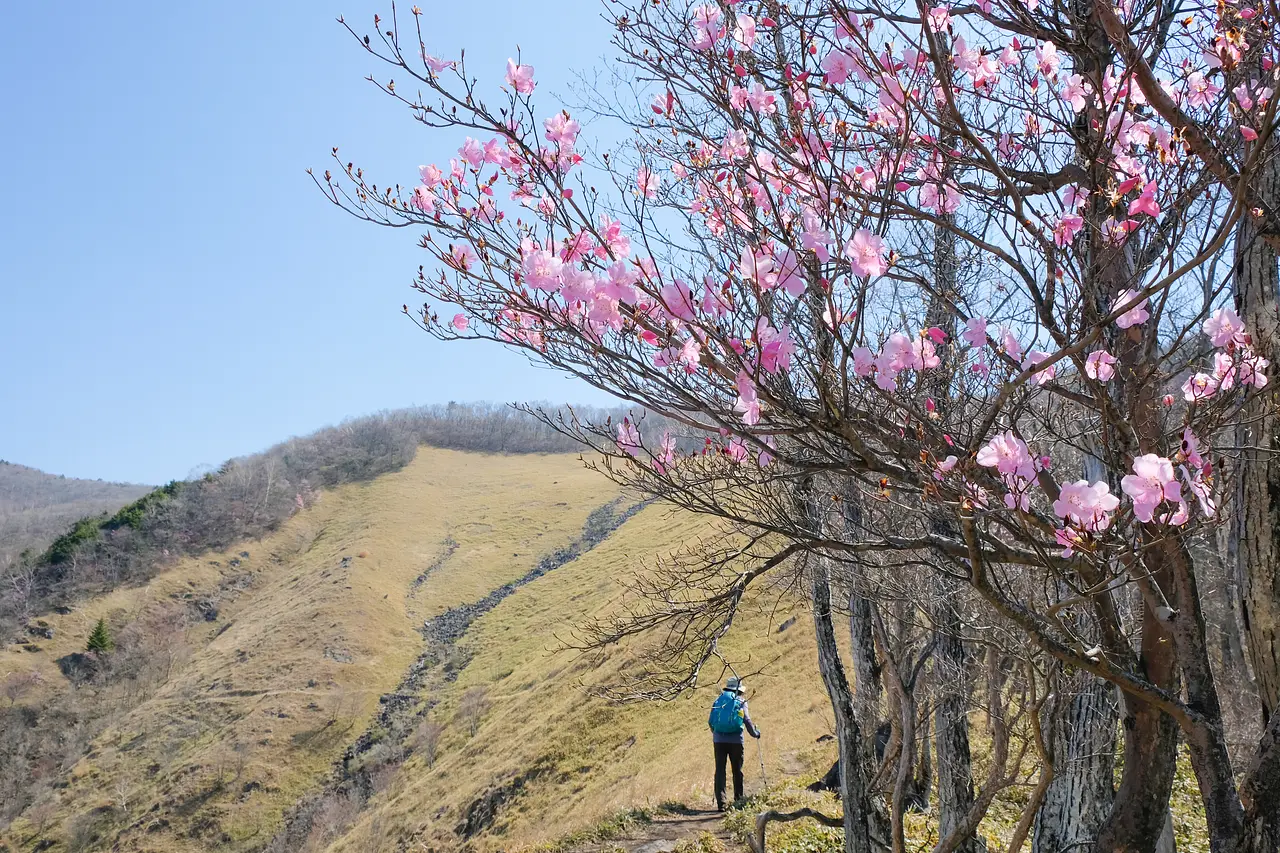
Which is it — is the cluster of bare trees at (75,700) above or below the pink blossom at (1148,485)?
below

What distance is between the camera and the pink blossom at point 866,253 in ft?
7.00

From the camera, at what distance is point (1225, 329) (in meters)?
2.57

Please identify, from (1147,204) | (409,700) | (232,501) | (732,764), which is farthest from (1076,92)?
(232,501)

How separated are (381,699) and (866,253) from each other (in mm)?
45517

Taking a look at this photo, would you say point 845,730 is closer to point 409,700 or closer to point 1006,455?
point 1006,455

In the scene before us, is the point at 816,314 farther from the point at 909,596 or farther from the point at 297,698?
the point at 297,698

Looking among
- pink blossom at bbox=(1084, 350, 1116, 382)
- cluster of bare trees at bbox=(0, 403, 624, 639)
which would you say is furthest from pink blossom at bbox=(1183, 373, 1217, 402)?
cluster of bare trees at bbox=(0, 403, 624, 639)

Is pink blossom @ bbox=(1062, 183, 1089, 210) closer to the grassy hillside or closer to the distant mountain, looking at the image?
the grassy hillside

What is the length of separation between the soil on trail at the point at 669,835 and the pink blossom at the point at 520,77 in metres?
8.70

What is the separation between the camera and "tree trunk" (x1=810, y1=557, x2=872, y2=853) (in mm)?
6555

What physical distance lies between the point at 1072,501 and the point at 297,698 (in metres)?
46.5

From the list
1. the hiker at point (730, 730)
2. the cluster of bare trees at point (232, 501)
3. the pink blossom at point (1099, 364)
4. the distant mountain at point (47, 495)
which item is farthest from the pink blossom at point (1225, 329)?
the distant mountain at point (47, 495)

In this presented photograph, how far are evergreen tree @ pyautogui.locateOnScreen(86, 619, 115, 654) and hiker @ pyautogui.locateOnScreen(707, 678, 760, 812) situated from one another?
52898 mm

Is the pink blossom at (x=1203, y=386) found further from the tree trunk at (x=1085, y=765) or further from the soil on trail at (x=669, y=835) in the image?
the soil on trail at (x=669, y=835)
